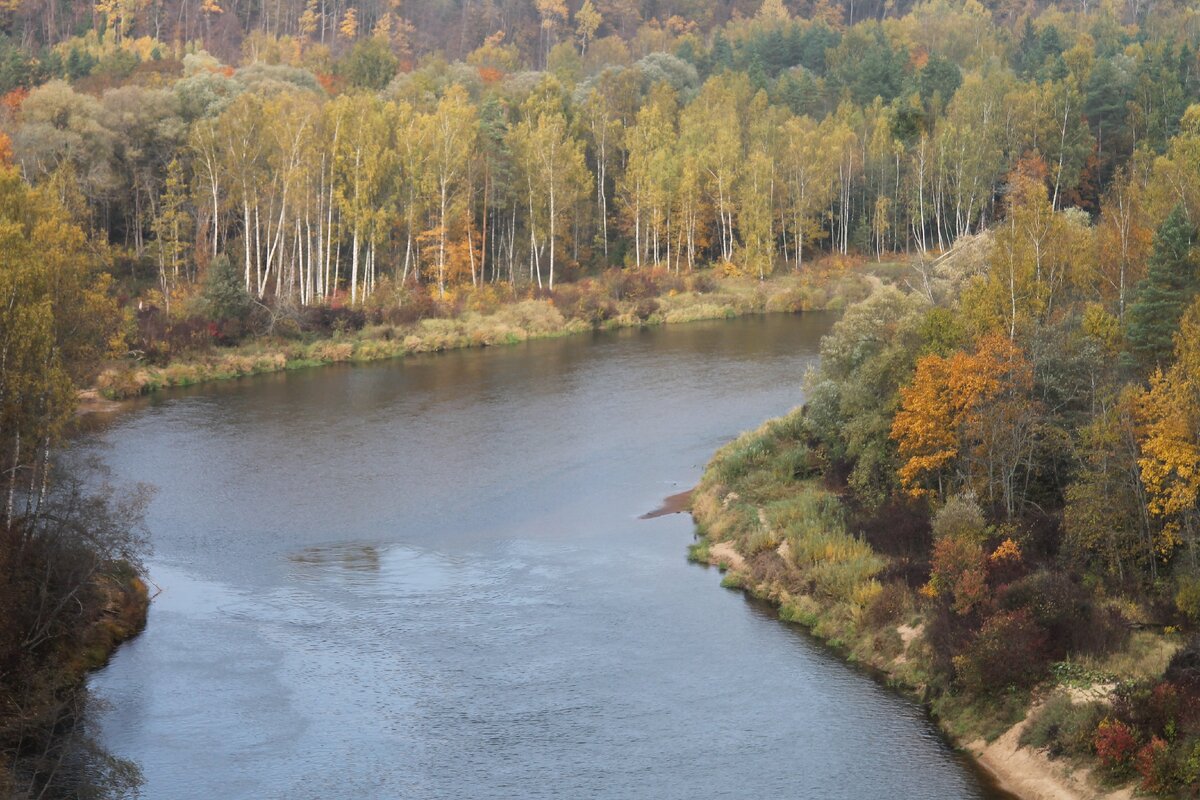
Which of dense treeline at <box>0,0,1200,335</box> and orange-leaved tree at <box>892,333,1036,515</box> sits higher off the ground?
dense treeline at <box>0,0,1200,335</box>

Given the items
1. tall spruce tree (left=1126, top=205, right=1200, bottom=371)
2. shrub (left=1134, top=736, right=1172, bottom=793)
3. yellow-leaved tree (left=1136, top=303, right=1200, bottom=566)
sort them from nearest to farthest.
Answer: shrub (left=1134, top=736, right=1172, bottom=793), yellow-leaved tree (left=1136, top=303, right=1200, bottom=566), tall spruce tree (left=1126, top=205, right=1200, bottom=371)

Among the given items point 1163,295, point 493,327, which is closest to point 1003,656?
point 1163,295

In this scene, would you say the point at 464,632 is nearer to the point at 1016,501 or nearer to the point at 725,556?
the point at 725,556

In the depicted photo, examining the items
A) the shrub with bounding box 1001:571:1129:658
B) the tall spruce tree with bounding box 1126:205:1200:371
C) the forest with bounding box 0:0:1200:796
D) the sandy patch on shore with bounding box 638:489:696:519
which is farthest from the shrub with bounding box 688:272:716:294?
the shrub with bounding box 1001:571:1129:658

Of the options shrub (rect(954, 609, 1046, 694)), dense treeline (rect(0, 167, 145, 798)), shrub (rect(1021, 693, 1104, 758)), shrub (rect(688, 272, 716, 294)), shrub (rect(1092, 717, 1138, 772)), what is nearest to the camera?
shrub (rect(1092, 717, 1138, 772))

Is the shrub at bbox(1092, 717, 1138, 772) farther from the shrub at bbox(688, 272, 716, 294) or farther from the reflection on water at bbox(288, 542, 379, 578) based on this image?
the shrub at bbox(688, 272, 716, 294)

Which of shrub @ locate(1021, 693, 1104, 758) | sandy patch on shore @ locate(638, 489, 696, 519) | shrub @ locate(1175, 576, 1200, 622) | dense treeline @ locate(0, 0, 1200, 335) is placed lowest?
shrub @ locate(1021, 693, 1104, 758)
